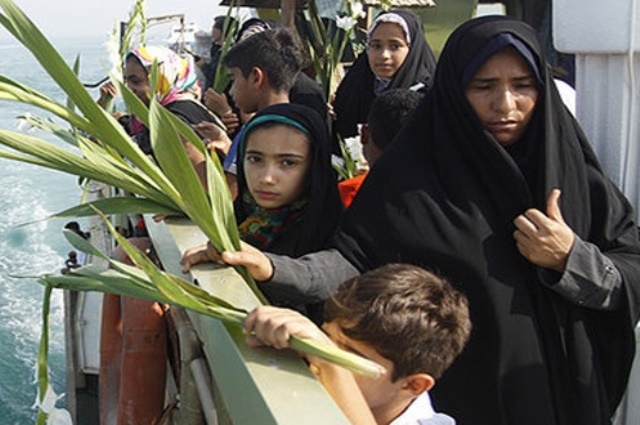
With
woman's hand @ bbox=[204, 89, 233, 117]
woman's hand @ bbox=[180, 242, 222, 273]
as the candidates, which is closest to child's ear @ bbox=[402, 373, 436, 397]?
woman's hand @ bbox=[180, 242, 222, 273]

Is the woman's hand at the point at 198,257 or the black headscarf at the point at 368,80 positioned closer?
the woman's hand at the point at 198,257

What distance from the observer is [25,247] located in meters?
12.9

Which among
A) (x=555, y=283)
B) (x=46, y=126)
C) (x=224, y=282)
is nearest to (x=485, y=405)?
(x=555, y=283)

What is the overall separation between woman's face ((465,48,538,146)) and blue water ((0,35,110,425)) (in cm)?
235

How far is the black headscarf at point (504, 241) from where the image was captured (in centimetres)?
207

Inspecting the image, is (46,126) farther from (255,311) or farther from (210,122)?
(210,122)

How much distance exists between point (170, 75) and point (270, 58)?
0.92 meters

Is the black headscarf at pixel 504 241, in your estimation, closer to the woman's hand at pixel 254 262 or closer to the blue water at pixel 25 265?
the woman's hand at pixel 254 262

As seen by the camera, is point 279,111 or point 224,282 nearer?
point 224,282

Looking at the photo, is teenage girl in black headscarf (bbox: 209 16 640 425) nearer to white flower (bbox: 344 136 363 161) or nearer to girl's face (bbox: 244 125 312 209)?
girl's face (bbox: 244 125 312 209)

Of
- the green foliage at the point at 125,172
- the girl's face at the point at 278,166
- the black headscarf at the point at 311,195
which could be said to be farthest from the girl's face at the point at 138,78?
the green foliage at the point at 125,172

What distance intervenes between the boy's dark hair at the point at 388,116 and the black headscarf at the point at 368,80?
0.99 metres

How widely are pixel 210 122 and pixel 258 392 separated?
7.98ft

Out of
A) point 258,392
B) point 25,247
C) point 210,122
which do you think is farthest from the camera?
point 25,247
